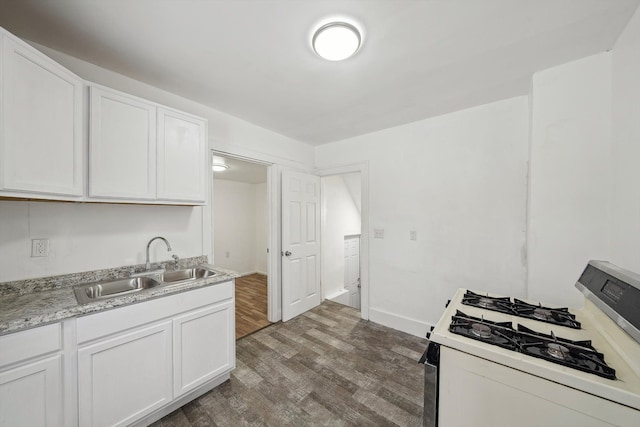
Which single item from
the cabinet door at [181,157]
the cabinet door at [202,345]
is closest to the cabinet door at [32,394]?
the cabinet door at [202,345]

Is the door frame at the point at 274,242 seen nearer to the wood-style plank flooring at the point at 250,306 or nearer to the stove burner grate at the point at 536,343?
the wood-style plank flooring at the point at 250,306

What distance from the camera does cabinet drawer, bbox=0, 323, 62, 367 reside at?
3.40ft

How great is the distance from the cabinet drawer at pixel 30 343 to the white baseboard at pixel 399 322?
9.23ft

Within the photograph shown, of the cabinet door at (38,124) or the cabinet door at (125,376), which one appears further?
the cabinet door at (125,376)

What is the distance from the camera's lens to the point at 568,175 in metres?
1.64

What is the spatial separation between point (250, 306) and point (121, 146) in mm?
2744

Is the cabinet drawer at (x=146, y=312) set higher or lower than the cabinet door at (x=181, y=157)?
lower

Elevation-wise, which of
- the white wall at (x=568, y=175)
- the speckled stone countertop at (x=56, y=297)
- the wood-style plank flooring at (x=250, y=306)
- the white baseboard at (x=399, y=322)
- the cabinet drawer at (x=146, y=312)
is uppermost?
the white wall at (x=568, y=175)

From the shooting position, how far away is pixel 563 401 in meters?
0.81

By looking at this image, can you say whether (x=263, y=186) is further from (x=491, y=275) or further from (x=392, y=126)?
(x=491, y=275)

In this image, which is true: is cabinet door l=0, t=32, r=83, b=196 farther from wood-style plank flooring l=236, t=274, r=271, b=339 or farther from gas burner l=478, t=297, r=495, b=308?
gas burner l=478, t=297, r=495, b=308

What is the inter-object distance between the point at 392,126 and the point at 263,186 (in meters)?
3.70

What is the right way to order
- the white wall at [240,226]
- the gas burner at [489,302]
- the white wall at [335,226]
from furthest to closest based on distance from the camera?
the white wall at [240,226] < the white wall at [335,226] < the gas burner at [489,302]

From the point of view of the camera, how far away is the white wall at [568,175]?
5.08 feet
